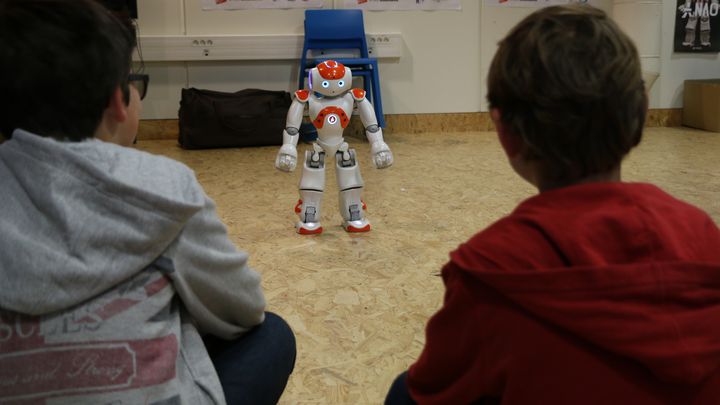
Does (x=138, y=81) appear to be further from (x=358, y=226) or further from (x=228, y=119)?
(x=228, y=119)

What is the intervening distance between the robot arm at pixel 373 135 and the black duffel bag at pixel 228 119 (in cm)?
216

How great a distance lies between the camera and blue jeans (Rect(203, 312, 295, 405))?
96cm

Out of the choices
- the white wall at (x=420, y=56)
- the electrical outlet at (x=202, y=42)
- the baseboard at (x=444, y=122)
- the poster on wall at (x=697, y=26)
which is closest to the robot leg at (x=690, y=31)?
the poster on wall at (x=697, y=26)

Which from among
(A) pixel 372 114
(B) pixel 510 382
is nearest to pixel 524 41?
(B) pixel 510 382

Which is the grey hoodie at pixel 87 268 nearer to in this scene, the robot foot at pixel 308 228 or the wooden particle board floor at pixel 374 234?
the wooden particle board floor at pixel 374 234

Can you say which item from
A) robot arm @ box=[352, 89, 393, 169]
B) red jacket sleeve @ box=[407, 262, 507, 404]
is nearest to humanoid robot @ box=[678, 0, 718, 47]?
robot arm @ box=[352, 89, 393, 169]

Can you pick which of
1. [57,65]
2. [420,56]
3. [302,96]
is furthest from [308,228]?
[420,56]

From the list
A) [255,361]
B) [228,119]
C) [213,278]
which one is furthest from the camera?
[228,119]

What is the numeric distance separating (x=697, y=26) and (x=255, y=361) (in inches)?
210

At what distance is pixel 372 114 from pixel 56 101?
5.92 ft

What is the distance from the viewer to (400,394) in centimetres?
95

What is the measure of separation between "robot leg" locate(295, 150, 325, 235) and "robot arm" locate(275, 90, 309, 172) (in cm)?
8

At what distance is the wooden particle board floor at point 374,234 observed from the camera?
1.61m

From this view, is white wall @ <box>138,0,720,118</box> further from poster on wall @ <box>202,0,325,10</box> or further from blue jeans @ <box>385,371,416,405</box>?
blue jeans @ <box>385,371,416,405</box>
